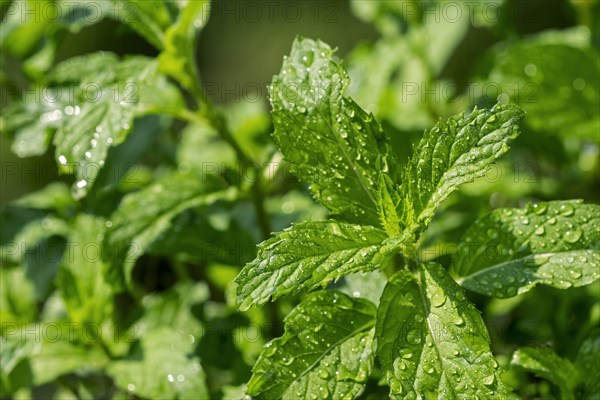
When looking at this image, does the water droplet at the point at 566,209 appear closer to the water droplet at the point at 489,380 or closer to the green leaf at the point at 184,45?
the water droplet at the point at 489,380

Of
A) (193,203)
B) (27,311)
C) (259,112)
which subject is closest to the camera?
(193,203)

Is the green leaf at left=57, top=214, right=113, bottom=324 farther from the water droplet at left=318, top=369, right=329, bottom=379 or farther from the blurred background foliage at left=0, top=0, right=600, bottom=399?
the water droplet at left=318, top=369, right=329, bottom=379

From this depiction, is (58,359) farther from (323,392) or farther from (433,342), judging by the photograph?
(433,342)

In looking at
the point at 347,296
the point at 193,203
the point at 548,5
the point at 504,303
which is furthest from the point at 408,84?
the point at 548,5

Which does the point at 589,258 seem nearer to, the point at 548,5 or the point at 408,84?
the point at 408,84

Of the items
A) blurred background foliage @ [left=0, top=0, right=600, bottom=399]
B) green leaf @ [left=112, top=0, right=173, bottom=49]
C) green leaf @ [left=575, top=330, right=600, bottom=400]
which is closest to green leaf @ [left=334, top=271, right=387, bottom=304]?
blurred background foliage @ [left=0, top=0, right=600, bottom=399]

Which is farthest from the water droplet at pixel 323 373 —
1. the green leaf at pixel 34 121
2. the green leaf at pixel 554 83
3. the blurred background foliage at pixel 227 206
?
the green leaf at pixel 554 83
